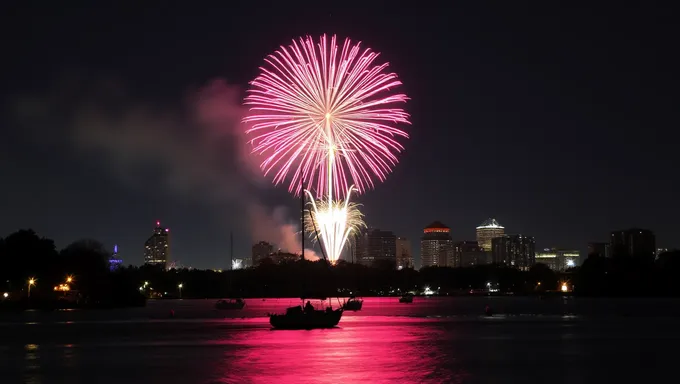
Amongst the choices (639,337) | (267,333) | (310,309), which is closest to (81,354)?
(267,333)

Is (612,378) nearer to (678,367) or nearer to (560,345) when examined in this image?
(678,367)

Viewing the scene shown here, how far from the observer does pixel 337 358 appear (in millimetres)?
64000

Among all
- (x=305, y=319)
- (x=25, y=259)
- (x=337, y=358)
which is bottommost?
(x=337, y=358)

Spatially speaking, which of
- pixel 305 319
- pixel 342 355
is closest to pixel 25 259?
pixel 305 319

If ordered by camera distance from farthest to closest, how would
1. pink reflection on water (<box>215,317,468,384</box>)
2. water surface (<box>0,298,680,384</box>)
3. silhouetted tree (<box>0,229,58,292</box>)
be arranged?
silhouetted tree (<box>0,229,58,292</box>) → water surface (<box>0,298,680,384</box>) → pink reflection on water (<box>215,317,468,384</box>)

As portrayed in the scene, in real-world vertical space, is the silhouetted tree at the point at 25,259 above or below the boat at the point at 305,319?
above

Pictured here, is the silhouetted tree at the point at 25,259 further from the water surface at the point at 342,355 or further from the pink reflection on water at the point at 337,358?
the pink reflection on water at the point at 337,358

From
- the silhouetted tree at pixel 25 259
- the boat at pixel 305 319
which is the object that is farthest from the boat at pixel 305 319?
the silhouetted tree at pixel 25 259

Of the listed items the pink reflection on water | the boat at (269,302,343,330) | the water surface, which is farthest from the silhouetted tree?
the pink reflection on water

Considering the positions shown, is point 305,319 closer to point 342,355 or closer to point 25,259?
point 342,355

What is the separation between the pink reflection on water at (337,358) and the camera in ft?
174

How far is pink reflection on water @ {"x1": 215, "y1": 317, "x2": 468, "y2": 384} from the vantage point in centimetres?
5319

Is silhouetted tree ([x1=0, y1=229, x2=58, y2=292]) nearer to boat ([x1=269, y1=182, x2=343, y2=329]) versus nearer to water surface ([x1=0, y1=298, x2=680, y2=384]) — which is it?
water surface ([x1=0, y1=298, x2=680, y2=384])

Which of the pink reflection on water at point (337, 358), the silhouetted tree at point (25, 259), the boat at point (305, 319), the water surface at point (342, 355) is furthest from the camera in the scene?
the silhouetted tree at point (25, 259)
